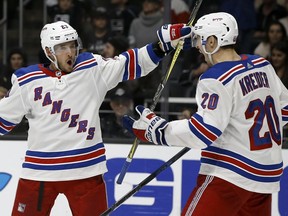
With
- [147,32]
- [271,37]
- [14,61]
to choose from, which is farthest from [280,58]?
[14,61]

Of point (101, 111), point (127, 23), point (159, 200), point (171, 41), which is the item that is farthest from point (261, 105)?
point (127, 23)

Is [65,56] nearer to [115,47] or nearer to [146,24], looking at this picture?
[115,47]

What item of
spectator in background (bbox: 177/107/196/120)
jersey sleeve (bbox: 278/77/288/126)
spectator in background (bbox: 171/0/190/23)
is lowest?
spectator in background (bbox: 177/107/196/120)

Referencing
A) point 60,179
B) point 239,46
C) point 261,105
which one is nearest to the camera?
point 261,105

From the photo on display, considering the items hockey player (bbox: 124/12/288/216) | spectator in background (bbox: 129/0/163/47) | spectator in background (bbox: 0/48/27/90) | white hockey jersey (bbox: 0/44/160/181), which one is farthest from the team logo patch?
spectator in background (bbox: 129/0/163/47)

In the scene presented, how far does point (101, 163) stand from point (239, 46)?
2.34 m

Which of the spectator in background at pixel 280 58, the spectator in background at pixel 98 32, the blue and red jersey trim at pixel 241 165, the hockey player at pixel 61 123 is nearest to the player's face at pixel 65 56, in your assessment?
the hockey player at pixel 61 123

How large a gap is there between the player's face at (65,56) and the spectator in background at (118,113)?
1.22m

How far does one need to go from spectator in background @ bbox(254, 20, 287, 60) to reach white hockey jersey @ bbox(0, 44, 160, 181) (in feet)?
7.15

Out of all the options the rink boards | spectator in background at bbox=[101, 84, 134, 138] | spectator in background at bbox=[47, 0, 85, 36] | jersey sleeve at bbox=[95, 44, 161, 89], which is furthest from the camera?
spectator in background at bbox=[47, 0, 85, 36]

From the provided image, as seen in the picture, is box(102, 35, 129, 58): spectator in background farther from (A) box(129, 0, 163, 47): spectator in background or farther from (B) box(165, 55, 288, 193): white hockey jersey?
(B) box(165, 55, 288, 193): white hockey jersey

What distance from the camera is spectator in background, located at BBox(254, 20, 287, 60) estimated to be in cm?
659

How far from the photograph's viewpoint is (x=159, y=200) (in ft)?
18.5

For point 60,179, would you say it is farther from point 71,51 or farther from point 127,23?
point 127,23
